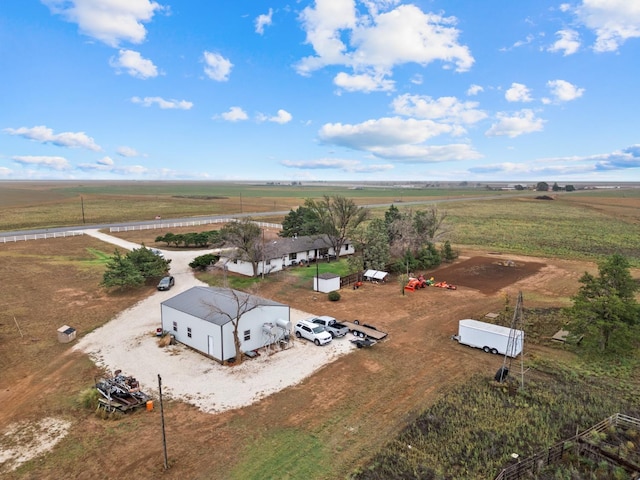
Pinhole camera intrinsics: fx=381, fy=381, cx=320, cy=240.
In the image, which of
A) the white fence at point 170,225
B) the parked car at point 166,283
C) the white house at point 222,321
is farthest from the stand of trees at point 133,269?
the white fence at point 170,225

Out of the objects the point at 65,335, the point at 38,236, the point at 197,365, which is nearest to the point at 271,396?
the point at 197,365

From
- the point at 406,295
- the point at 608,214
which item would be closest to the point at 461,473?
the point at 406,295

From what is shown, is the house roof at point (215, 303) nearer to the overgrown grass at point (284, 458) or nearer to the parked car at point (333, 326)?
the parked car at point (333, 326)

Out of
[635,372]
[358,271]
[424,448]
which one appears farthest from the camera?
[358,271]

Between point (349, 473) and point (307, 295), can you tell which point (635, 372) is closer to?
point (349, 473)

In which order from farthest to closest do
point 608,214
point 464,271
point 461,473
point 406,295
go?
1. point 608,214
2. point 464,271
3. point 406,295
4. point 461,473

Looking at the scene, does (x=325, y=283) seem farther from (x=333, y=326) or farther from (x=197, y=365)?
(x=197, y=365)

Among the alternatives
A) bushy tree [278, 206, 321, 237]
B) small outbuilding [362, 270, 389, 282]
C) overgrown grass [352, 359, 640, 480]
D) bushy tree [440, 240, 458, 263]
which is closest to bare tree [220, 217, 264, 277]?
small outbuilding [362, 270, 389, 282]
